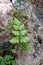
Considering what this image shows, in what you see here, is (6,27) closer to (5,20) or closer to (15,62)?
(5,20)

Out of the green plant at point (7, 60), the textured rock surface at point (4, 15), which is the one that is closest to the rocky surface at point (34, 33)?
the green plant at point (7, 60)

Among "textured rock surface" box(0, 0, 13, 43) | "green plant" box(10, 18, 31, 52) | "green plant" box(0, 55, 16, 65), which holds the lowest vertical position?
"green plant" box(0, 55, 16, 65)

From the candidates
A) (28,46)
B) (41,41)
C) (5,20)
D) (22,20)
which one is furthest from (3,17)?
(41,41)

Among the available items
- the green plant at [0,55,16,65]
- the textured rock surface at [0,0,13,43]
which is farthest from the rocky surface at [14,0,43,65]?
the textured rock surface at [0,0,13,43]

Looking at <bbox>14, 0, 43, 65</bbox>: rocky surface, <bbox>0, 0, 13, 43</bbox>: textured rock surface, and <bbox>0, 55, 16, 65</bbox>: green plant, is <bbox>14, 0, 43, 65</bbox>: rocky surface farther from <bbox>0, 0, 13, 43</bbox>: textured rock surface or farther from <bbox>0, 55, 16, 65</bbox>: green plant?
<bbox>0, 0, 13, 43</bbox>: textured rock surface

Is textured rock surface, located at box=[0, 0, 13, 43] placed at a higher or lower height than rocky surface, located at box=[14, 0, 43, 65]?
higher

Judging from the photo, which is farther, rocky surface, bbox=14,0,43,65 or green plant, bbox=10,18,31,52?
rocky surface, bbox=14,0,43,65
